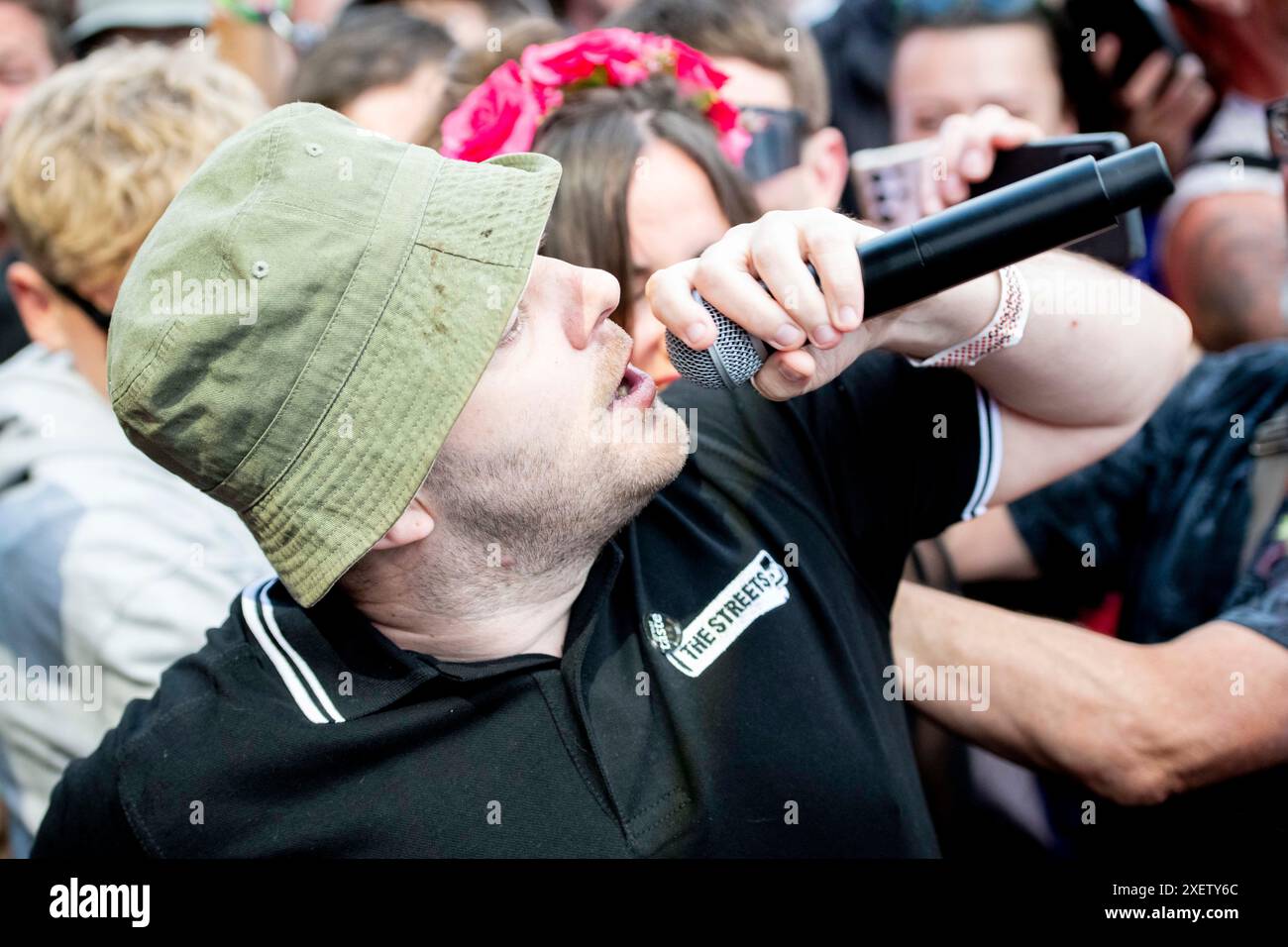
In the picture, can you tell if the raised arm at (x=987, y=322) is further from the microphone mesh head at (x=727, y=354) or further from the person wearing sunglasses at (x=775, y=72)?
the person wearing sunglasses at (x=775, y=72)

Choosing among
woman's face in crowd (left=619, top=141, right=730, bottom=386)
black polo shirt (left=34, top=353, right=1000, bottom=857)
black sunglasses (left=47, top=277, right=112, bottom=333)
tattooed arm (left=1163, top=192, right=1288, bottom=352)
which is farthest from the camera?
tattooed arm (left=1163, top=192, right=1288, bottom=352)

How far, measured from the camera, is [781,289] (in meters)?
1.42

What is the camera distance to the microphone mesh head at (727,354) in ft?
4.84

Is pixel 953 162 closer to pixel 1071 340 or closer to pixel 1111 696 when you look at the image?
pixel 1071 340

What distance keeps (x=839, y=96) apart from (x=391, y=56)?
1576 mm

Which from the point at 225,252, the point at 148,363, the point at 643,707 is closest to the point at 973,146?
the point at 643,707

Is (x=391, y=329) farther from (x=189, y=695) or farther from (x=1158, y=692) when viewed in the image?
(x=1158, y=692)

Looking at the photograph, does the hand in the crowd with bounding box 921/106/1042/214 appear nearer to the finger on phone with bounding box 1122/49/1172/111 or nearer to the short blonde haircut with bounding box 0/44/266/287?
the short blonde haircut with bounding box 0/44/266/287

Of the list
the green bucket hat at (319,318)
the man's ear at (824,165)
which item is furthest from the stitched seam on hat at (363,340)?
the man's ear at (824,165)

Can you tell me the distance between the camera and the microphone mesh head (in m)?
1.48

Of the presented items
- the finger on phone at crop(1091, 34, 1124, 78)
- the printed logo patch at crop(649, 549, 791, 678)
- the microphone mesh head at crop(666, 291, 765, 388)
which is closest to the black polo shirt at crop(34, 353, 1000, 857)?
the printed logo patch at crop(649, 549, 791, 678)

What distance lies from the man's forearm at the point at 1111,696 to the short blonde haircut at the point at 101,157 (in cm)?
169

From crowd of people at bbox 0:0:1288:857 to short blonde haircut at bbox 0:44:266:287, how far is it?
1 centimetres

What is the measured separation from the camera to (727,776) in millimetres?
1619
